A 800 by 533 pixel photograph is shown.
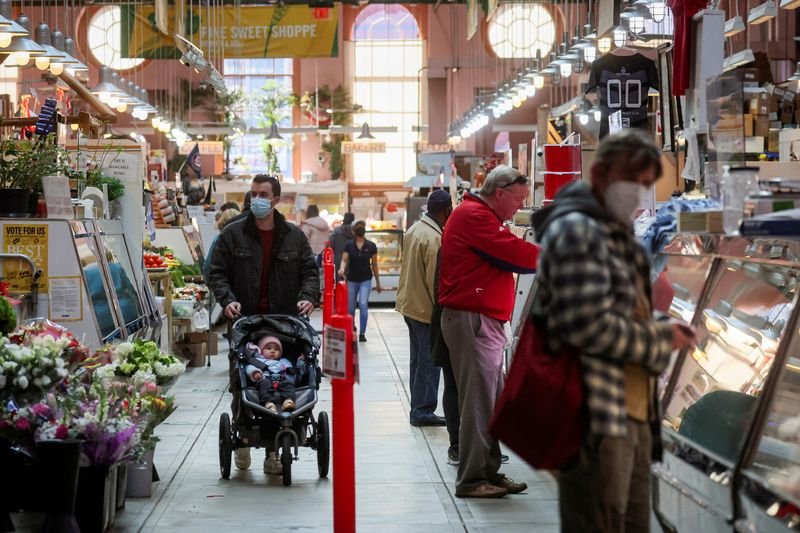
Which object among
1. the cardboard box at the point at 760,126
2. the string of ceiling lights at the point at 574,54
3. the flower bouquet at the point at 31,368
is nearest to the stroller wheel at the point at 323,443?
the flower bouquet at the point at 31,368

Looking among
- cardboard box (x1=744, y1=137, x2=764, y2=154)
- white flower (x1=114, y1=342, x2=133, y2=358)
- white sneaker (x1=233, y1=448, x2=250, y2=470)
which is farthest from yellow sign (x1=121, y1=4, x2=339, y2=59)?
white flower (x1=114, y1=342, x2=133, y2=358)

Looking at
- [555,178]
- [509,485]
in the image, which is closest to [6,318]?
[509,485]

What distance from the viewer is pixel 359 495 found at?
7062 mm

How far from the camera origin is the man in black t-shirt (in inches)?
355

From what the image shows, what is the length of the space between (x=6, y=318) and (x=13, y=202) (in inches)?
70.8

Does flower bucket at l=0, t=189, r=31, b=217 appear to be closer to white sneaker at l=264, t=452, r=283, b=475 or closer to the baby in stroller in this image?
the baby in stroller

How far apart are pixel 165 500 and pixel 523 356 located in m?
3.78

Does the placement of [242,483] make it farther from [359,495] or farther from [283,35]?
[283,35]

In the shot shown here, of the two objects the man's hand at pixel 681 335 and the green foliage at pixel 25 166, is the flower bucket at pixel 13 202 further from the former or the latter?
the man's hand at pixel 681 335

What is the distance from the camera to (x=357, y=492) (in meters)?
7.13

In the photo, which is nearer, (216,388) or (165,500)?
(165,500)

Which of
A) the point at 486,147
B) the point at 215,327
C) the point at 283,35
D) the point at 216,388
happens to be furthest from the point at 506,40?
the point at 216,388

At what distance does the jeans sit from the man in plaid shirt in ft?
18.5

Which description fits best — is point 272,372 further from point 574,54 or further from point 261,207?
point 574,54
